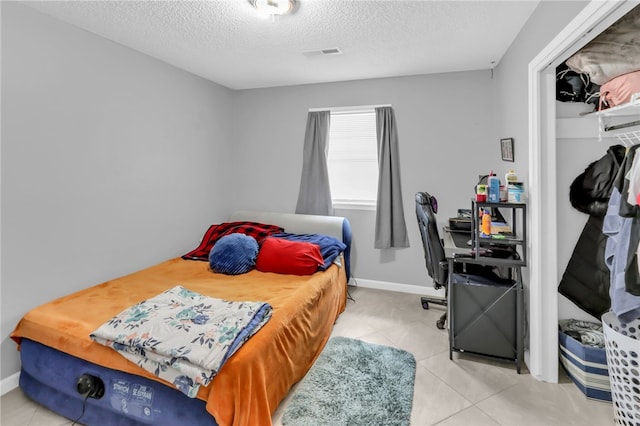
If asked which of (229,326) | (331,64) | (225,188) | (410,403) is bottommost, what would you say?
(410,403)

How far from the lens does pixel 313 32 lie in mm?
2350

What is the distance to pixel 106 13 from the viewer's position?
210 cm

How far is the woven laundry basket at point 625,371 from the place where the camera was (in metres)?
1.46

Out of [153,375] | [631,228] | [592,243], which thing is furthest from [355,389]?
[592,243]

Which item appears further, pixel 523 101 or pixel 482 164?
pixel 482 164

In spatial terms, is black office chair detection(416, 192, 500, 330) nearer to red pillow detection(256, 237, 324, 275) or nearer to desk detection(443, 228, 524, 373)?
desk detection(443, 228, 524, 373)

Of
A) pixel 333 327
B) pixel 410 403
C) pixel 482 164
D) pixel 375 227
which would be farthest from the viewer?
pixel 375 227

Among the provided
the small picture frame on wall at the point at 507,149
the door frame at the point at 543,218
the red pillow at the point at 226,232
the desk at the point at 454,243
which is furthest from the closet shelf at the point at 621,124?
the red pillow at the point at 226,232

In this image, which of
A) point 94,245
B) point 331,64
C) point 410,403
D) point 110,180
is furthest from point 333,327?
point 331,64

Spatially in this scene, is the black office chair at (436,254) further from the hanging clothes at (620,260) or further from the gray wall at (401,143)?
the gray wall at (401,143)

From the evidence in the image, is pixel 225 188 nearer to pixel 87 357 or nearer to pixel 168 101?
pixel 168 101

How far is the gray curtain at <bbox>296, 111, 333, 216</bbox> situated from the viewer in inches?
147

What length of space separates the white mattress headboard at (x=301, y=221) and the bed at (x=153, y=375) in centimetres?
83

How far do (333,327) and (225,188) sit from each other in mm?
2284
